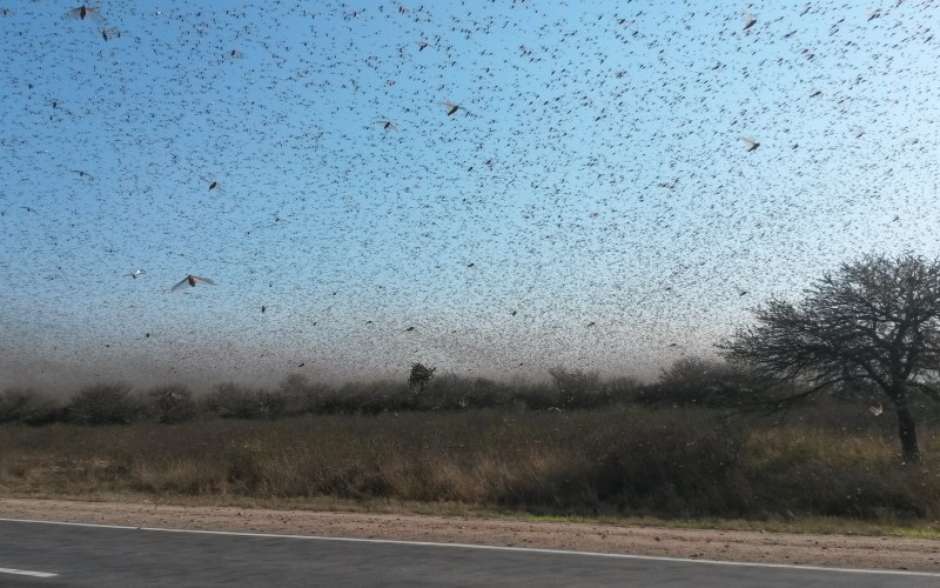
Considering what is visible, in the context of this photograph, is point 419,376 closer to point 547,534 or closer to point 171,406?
point 171,406

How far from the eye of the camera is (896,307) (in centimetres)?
2142

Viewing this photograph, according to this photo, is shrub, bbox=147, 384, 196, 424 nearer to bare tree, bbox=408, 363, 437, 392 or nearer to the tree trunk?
bare tree, bbox=408, 363, 437, 392

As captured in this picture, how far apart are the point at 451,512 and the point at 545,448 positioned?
5.86 metres

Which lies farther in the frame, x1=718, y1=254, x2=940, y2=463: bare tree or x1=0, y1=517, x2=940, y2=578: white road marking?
x1=718, y1=254, x2=940, y2=463: bare tree

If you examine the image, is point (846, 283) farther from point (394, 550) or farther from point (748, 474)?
point (394, 550)

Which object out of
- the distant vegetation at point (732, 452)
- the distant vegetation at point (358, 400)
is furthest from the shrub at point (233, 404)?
the distant vegetation at point (732, 452)

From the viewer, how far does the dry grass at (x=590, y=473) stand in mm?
17719

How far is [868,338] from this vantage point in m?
21.9

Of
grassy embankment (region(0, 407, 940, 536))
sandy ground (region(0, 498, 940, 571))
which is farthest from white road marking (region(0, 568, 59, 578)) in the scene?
grassy embankment (region(0, 407, 940, 536))

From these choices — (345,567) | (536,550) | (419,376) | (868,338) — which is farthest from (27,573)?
(419,376)

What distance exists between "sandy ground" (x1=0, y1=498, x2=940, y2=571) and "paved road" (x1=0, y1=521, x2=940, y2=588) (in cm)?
105

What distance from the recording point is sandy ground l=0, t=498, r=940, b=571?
1117 centimetres

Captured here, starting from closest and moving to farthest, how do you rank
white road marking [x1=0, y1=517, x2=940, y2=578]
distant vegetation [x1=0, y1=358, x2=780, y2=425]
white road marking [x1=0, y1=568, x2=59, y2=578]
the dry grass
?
white road marking [x1=0, y1=568, x2=59, y2=578], white road marking [x1=0, y1=517, x2=940, y2=578], the dry grass, distant vegetation [x1=0, y1=358, x2=780, y2=425]

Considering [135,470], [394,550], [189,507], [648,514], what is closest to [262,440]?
[135,470]
